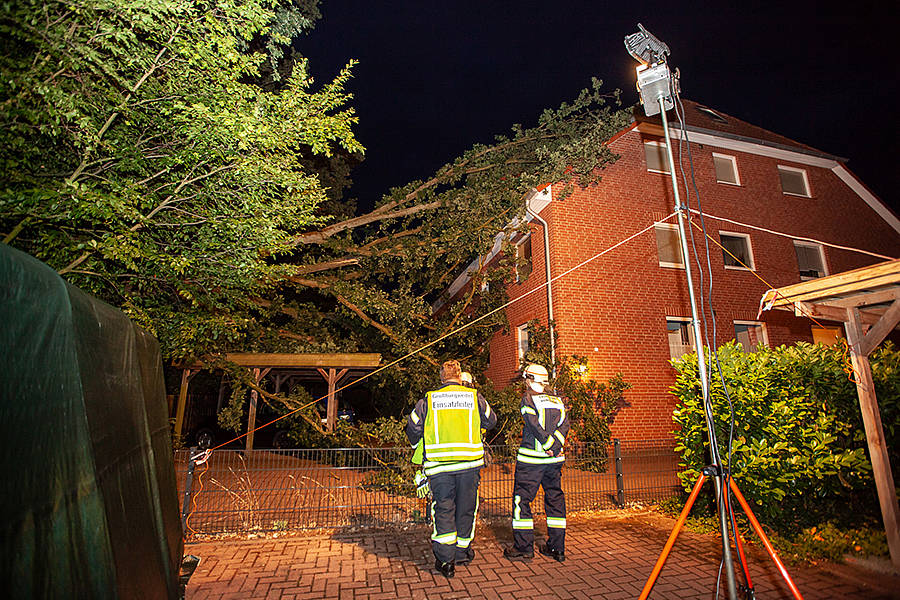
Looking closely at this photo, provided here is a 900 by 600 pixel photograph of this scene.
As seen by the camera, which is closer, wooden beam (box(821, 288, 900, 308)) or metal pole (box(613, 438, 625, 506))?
wooden beam (box(821, 288, 900, 308))


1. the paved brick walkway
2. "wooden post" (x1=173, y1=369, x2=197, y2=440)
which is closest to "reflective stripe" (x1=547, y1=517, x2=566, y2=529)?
the paved brick walkway

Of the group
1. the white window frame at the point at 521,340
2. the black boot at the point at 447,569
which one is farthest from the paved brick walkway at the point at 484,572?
the white window frame at the point at 521,340

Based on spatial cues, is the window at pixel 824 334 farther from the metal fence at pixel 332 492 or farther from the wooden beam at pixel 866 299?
the wooden beam at pixel 866 299

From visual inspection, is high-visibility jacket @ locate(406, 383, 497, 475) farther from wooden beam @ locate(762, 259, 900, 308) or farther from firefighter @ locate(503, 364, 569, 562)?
wooden beam @ locate(762, 259, 900, 308)

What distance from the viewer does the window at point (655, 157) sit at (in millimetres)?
12445

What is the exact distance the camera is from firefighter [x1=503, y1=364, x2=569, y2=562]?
4598mm

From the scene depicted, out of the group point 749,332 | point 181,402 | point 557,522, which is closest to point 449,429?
point 557,522

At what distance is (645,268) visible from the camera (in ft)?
37.8

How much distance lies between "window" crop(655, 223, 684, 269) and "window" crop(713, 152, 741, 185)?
2.84m

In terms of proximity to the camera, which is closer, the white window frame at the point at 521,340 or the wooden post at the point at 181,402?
the wooden post at the point at 181,402

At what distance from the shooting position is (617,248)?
11.4 metres

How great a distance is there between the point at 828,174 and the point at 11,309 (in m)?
19.8

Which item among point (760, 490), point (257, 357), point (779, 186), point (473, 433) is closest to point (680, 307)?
point (779, 186)

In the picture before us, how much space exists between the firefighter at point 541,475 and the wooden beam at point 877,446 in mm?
2984
